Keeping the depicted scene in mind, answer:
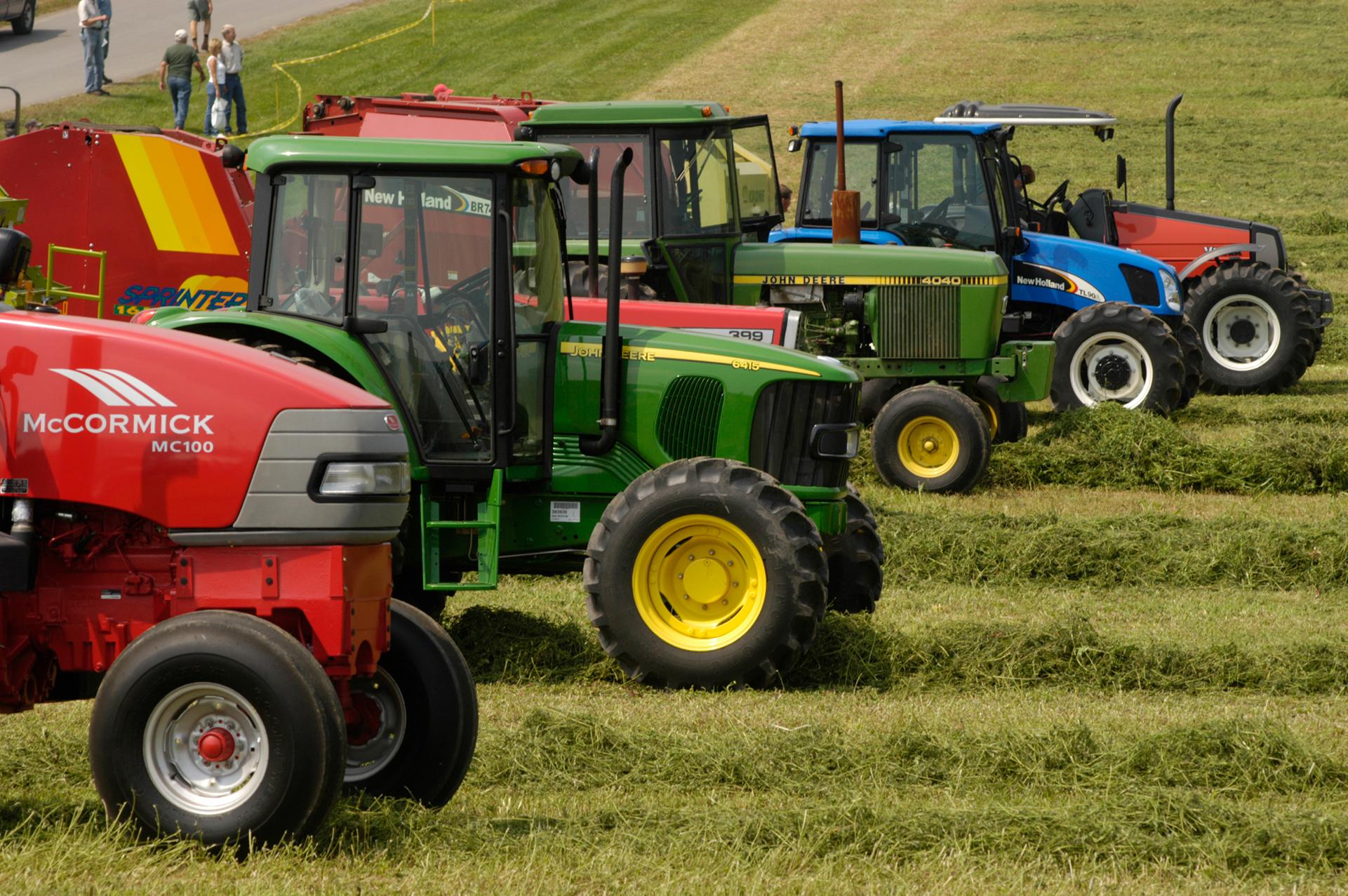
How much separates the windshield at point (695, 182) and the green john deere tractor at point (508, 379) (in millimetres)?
3196

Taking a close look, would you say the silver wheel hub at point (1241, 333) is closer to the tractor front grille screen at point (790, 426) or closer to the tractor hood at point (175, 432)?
the tractor front grille screen at point (790, 426)

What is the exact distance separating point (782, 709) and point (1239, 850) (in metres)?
2.36

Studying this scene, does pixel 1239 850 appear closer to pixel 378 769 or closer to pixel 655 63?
pixel 378 769

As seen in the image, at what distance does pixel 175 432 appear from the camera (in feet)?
16.6

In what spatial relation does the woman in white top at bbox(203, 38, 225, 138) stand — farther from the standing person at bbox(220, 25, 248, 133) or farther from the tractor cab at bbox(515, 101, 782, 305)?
the tractor cab at bbox(515, 101, 782, 305)

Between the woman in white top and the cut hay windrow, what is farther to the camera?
the woman in white top

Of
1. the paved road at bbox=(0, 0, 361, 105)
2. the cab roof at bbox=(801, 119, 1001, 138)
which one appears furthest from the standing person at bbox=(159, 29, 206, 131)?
the cab roof at bbox=(801, 119, 1001, 138)

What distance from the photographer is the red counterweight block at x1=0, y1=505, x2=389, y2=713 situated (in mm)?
5133

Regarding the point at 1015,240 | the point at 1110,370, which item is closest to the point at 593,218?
the point at 1015,240

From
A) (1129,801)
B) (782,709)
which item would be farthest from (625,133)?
(1129,801)

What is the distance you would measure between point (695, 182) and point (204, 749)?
22.8 ft

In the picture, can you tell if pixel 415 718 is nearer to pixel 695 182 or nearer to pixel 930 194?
pixel 695 182

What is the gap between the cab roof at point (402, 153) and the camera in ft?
24.4

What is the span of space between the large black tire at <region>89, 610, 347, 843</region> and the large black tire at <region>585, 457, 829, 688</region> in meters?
2.79
